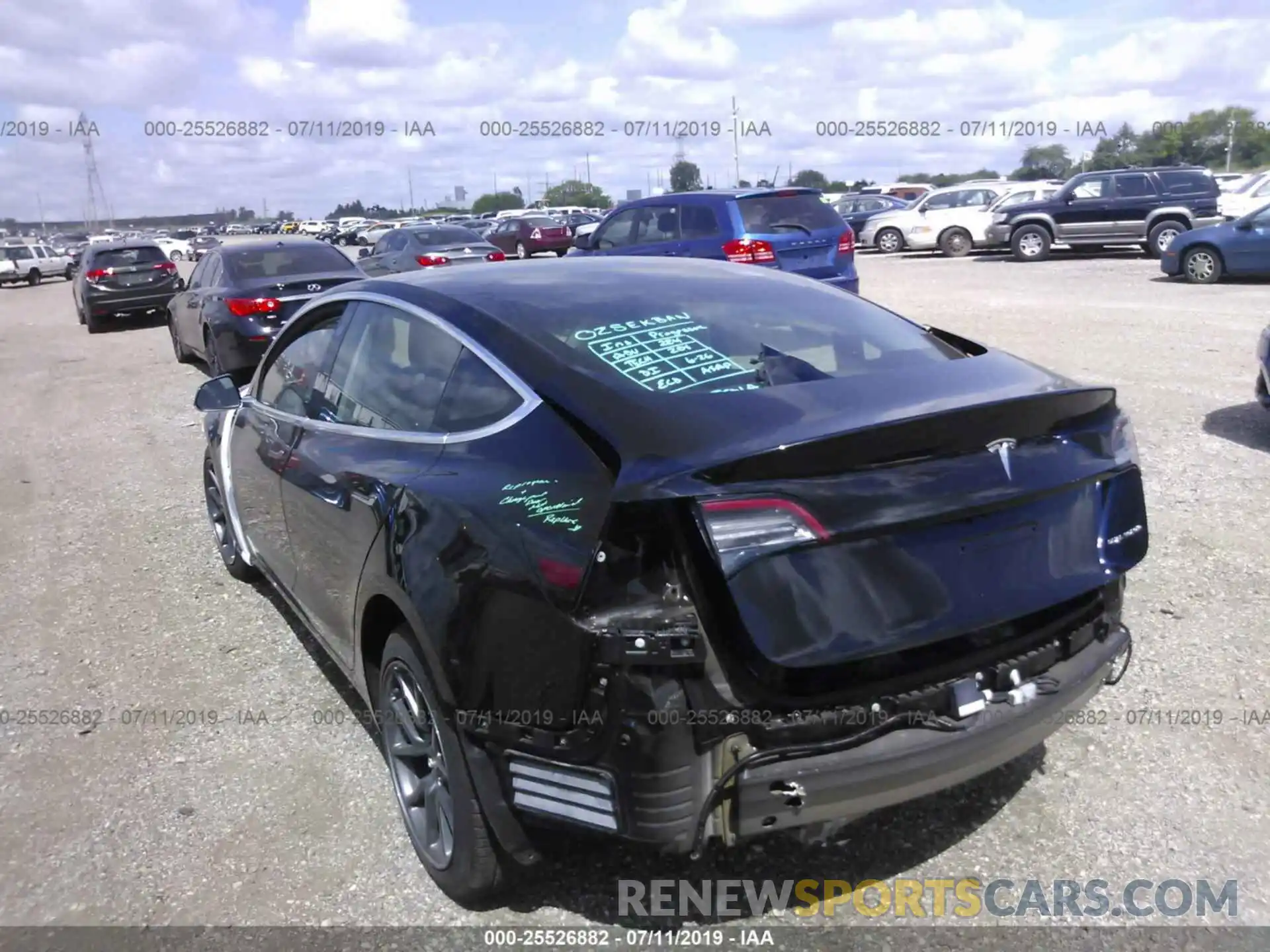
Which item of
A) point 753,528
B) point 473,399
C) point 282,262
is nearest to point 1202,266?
point 282,262

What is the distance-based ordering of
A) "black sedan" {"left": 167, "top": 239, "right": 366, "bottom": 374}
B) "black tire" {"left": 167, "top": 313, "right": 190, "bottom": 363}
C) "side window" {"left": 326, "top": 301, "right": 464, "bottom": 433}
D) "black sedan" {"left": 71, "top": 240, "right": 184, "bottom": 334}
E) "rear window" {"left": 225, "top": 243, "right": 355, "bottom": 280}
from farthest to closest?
"black sedan" {"left": 71, "top": 240, "right": 184, "bottom": 334} < "black tire" {"left": 167, "top": 313, "right": 190, "bottom": 363} < "rear window" {"left": 225, "top": 243, "right": 355, "bottom": 280} < "black sedan" {"left": 167, "top": 239, "right": 366, "bottom": 374} < "side window" {"left": 326, "top": 301, "right": 464, "bottom": 433}

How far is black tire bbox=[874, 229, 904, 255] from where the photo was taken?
26922 mm

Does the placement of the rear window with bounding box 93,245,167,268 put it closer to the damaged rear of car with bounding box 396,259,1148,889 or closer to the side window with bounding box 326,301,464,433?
the side window with bounding box 326,301,464,433

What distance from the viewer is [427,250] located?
54.9ft

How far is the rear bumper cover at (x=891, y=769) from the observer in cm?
236

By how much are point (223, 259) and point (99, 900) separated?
9.96m

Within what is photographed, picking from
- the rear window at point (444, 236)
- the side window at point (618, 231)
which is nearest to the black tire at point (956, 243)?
the rear window at point (444, 236)

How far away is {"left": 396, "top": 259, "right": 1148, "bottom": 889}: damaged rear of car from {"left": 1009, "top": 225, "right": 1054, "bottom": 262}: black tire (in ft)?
68.0

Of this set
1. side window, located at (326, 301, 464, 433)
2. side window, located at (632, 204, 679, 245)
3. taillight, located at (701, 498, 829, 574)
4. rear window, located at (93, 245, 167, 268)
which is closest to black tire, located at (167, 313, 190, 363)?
side window, located at (632, 204, 679, 245)

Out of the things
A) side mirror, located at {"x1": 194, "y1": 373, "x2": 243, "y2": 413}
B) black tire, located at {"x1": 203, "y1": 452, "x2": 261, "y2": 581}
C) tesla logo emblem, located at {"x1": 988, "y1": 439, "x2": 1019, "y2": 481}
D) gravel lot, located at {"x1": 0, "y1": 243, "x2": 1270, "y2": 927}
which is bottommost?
gravel lot, located at {"x1": 0, "y1": 243, "x2": 1270, "y2": 927}

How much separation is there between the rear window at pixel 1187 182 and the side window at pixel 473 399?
21.0 metres

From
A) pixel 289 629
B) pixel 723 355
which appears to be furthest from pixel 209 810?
pixel 723 355

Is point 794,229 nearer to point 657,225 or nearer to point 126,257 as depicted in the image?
point 657,225

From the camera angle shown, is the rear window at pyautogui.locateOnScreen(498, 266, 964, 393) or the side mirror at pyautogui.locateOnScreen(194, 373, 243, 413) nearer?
the rear window at pyautogui.locateOnScreen(498, 266, 964, 393)
